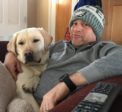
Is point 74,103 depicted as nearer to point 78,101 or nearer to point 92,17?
point 78,101

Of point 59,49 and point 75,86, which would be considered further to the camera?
point 59,49

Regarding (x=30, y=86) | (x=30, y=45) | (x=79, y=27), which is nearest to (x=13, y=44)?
(x=30, y=45)

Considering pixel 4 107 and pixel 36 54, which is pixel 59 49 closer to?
pixel 36 54

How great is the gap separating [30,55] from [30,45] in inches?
3.2

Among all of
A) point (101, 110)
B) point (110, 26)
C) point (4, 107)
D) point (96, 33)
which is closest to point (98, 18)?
point (96, 33)

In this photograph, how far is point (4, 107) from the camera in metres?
1.32

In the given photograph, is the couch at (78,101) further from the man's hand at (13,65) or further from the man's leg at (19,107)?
the man's hand at (13,65)

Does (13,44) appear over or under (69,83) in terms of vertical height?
over

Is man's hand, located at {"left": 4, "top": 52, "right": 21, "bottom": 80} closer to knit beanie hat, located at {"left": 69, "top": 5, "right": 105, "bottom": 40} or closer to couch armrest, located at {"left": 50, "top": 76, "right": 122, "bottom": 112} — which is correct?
knit beanie hat, located at {"left": 69, "top": 5, "right": 105, "bottom": 40}

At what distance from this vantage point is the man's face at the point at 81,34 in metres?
1.70

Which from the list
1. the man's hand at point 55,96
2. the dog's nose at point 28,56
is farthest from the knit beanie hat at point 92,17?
the man's hand at point 55,96

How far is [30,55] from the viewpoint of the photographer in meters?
1.62

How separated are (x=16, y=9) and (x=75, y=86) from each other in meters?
3.51

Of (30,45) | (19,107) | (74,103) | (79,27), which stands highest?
(79,27)
